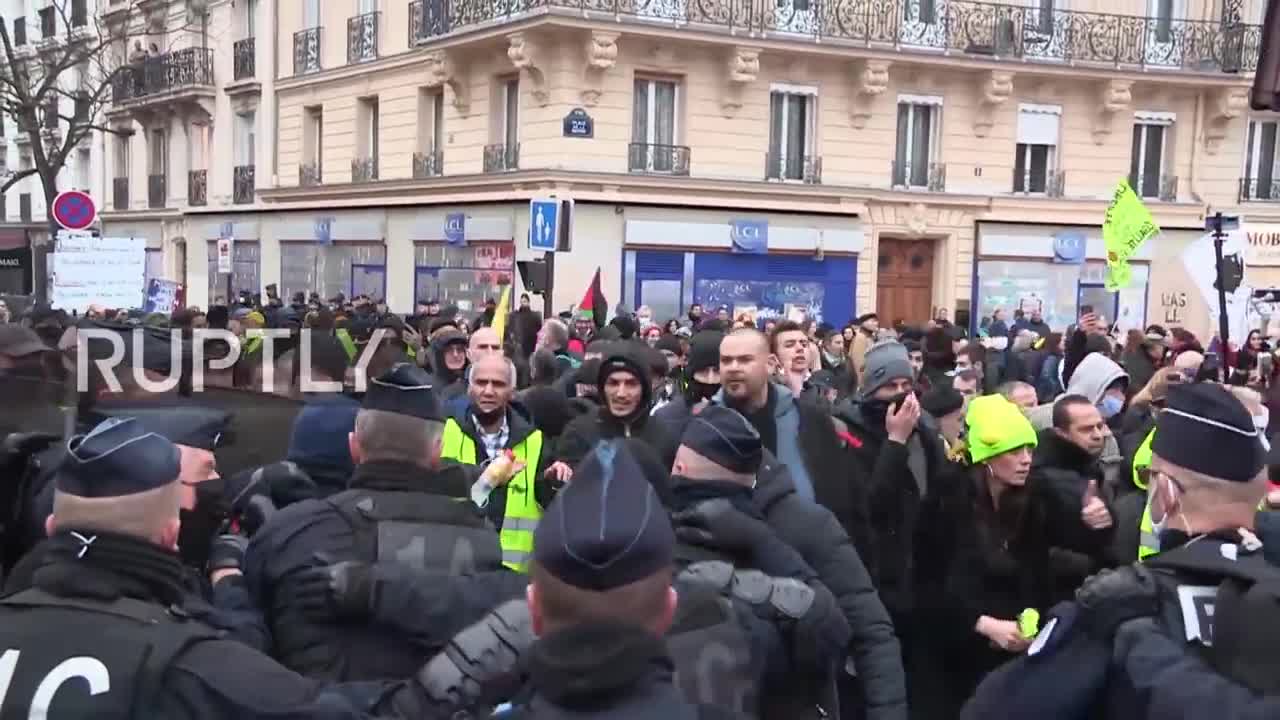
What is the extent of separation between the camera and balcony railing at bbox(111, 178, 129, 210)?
115ft

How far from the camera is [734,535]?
3.15 metres

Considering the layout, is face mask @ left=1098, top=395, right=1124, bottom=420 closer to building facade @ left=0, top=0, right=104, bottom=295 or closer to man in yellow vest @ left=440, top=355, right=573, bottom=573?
man in yellow vest @ left=440, top=355, right=573, bottom=573

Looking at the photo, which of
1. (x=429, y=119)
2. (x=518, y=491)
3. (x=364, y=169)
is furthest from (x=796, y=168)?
(x=518, y=491)

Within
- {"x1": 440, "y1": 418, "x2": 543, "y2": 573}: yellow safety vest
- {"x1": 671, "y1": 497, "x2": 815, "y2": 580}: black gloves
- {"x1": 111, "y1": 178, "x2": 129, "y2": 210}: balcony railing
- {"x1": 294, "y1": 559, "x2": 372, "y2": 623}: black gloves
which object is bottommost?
{"x1": 440, "y1": 418, "x2": 543, "y2": 573}: yellow safety vest

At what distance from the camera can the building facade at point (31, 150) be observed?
119 ft

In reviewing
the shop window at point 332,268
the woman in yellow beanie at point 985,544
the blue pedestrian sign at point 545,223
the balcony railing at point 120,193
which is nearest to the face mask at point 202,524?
the woman in yellow beanie at point 985,544

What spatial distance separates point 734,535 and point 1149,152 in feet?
79.8

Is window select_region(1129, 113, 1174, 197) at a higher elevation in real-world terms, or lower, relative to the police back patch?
higher

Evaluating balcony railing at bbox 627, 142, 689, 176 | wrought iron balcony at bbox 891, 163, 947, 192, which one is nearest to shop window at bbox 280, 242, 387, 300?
balcony railing at bbox 627, 142, 689, 176

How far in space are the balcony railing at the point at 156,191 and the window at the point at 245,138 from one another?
399 cm

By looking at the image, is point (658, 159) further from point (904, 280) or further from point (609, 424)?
point (609, 424)

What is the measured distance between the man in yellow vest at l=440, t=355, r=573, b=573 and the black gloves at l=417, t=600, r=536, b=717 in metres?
2.18

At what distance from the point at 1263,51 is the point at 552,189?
54.0 feet

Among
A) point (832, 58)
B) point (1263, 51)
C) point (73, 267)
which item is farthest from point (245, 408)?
point (832, 58)
